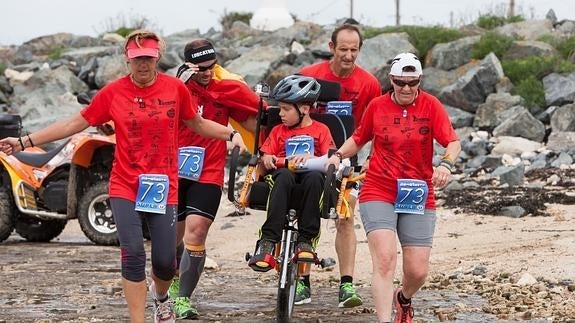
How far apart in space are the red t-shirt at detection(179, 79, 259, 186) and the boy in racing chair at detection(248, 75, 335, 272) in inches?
13.7

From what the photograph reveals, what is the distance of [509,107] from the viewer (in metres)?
26.2

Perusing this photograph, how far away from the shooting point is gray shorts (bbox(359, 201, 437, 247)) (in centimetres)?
861

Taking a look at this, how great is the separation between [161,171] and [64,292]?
326 cm

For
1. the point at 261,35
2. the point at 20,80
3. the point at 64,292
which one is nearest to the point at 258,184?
the point at 64,292

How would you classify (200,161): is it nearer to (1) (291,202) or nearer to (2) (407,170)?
(1) (291,202)

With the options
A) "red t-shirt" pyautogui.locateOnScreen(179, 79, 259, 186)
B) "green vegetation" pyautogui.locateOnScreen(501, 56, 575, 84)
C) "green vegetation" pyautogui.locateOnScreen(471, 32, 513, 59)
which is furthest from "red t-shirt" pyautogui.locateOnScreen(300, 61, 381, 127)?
"green vegetation" pyautogui.locateOnScreen(471, 32, 513, 59)

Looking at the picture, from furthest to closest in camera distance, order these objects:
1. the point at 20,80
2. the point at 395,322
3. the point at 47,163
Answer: the point at 20,80, the point at 47,163, the point at 395,322

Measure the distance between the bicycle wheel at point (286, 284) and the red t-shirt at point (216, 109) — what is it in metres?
0.94

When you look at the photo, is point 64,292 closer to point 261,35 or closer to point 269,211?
point 269,211

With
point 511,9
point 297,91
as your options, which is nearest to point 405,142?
point 297,91

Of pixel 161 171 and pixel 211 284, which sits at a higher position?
pixel 161 171

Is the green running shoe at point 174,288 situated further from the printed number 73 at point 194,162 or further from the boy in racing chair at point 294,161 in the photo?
the boy in racing chair at point 294,161

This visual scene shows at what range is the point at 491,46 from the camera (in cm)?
3089

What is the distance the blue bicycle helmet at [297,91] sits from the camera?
9.58 meters
